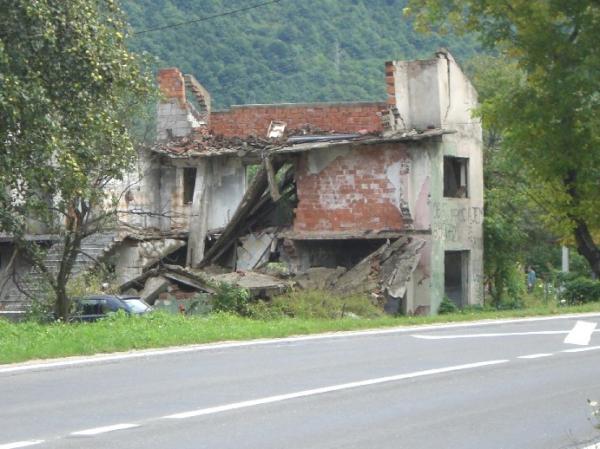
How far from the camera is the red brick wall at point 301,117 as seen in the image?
112 ft

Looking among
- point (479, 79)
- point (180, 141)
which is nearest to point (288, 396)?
point (180, 141)

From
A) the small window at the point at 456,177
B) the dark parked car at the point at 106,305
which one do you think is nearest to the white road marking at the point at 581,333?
the dark parked car at the point at 106,305

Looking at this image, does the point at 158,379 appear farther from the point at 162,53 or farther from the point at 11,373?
the point at 162,53

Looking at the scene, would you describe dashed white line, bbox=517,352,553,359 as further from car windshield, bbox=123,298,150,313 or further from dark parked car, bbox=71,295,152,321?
car windshield, bbox=123,298,150,313

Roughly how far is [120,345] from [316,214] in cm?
1704

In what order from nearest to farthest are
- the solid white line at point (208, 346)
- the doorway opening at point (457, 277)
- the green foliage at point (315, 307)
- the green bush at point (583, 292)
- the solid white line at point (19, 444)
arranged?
1. the solid white line at point (19, 444)
2. the solid white line at point (208, 346)
3. the green foliage at point (315, 307)
4. the green bush at point (583, 292)
5. the doorway opening at point (457, 277)

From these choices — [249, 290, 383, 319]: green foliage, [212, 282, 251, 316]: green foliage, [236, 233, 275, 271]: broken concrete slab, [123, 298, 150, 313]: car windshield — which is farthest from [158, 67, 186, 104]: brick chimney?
[123, 298, 150, 313]: car windshield

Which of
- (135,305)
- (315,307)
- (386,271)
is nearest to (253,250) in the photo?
(386,271)

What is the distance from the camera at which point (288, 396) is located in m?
11.4

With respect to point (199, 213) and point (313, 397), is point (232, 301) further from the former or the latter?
point (313, 397)

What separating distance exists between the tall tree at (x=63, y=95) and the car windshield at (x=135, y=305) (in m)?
6.95

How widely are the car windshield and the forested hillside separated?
1293 inches

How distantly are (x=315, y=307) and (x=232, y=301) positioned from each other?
2.00 metres

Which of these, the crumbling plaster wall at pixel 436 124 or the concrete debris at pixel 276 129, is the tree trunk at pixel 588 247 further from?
the concrete debris at pixel 276 129
